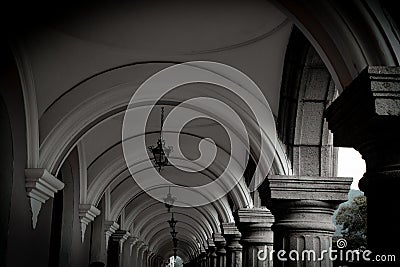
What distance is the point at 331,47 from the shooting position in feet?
16.2

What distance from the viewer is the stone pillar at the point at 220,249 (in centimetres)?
2039

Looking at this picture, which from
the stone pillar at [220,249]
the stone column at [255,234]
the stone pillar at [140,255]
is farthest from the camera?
the stone pillar at [140,255]

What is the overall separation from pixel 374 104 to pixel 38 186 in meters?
6.41

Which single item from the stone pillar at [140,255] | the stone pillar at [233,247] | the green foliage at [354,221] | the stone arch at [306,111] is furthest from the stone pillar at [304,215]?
the stone pillar at [140,255]

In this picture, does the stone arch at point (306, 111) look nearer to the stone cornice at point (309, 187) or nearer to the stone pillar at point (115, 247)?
the stone cornice at point (309, 187)

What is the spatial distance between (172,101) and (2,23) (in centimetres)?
341

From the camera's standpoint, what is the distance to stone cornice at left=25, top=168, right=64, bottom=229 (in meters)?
Answer: 9.24

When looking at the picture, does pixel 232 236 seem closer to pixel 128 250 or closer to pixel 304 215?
pixel 304 215

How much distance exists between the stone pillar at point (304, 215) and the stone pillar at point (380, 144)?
3.25 metres

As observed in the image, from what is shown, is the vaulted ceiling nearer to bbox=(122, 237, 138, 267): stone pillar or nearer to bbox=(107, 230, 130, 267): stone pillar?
bbox=(107, 230, 130, 267): stone pillar

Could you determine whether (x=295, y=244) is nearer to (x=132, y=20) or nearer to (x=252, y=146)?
(x=252, y=146)

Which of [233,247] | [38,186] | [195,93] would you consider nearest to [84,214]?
[233,247]

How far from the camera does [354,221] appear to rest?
16.3 meters

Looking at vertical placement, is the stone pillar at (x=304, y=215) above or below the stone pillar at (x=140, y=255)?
below
